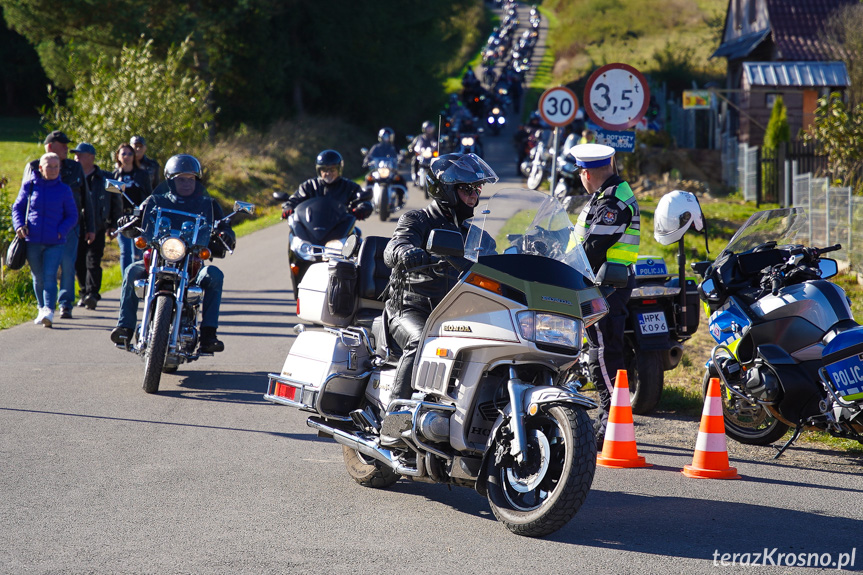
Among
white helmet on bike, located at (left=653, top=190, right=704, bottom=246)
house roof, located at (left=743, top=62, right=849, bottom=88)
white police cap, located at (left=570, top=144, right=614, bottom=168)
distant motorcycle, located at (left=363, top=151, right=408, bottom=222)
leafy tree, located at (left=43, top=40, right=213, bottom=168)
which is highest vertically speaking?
house roof, located at (left=743, top=62, right=849, bottom=88)

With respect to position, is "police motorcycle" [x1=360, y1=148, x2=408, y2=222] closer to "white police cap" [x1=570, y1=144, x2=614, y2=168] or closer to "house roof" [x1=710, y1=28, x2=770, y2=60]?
"white police cap" [x1=570, y1=144, x2=614, y2=168]

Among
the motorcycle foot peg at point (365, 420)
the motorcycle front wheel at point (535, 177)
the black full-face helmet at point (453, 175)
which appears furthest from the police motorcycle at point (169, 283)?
the motorcycle front wheel at point (535, 177)

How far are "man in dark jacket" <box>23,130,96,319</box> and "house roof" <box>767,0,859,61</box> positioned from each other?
3007cm

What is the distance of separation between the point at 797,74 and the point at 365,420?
33.0m

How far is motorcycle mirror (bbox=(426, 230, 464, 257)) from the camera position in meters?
4.51

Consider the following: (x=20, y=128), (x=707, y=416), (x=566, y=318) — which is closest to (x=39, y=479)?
(x=566, y=318)

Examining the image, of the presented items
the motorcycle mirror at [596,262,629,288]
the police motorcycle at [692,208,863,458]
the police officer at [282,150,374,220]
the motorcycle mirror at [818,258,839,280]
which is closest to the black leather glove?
the motorcycle mirror at [596,262,629,288]

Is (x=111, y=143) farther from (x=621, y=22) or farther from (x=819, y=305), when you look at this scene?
(x=621, y=22)

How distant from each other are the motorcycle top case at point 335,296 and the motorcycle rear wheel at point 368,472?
2.62ft

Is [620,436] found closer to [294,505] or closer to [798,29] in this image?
[294,505]

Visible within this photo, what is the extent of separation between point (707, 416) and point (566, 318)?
1.72m

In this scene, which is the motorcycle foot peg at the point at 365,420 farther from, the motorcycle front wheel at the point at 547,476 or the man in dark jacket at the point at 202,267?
the man in dark jacket at the point at 202,267

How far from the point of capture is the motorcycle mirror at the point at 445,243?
14.8 feet

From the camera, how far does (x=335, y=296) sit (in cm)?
609
